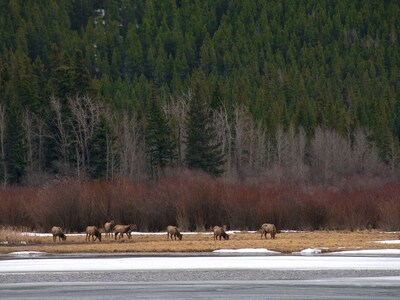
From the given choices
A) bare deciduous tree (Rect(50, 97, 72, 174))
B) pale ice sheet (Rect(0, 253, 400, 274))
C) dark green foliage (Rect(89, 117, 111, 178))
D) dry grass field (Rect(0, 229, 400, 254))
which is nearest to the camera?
pale ice sheet (Rect(0, 253, 400, 274))

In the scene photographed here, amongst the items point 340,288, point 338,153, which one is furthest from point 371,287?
point 338,153

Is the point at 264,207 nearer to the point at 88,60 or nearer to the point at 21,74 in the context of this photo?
the point at 21,74

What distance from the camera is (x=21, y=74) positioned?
322ft

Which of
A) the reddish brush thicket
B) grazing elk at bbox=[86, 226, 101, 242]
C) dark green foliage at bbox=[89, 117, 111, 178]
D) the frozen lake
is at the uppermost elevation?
dark green foliage at bbox=[89, 117, 111, 178]

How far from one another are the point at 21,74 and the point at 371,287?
76.9m

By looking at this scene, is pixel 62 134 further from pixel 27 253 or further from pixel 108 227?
pixel 27 253

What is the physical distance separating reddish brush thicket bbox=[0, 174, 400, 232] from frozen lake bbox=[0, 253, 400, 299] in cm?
1569

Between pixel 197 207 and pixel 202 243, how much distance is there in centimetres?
1132

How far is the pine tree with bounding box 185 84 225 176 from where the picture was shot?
285 ft

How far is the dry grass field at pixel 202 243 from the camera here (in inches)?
1526

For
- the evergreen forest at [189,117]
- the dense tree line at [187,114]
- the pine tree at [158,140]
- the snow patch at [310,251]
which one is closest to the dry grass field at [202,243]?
the snow patch at [310,251]

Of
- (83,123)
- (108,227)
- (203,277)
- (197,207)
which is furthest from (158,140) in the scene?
(203,277)

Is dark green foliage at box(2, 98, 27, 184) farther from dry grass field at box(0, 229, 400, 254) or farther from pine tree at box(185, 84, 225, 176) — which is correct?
dry grass field at box(0, 229, 400, 254)

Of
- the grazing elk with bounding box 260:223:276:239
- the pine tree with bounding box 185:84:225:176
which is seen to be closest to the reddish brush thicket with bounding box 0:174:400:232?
the grazing elk with bounding box 260:223:276:239
